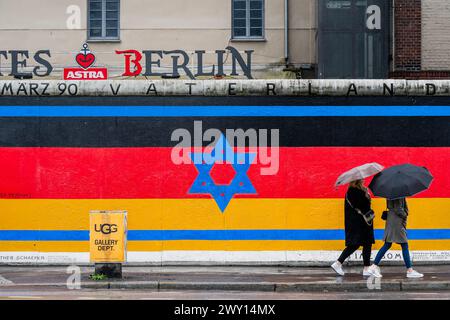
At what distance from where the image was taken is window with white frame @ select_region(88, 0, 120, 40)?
2228cm

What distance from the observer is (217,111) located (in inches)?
624

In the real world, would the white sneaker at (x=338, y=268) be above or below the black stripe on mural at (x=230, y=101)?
below

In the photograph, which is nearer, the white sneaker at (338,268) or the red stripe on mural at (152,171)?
the white sneaker at (338,268)

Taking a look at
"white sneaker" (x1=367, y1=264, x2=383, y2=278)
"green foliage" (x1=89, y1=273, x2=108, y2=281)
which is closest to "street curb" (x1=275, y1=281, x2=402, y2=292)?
"white sneaker" (x1=367, y1=264, x2=383, y2=278)

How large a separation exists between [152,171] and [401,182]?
509cm

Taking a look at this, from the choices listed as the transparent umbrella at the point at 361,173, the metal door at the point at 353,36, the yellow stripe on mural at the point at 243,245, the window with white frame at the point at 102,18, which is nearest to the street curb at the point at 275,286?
the transparent umbrella at the point at 361,173

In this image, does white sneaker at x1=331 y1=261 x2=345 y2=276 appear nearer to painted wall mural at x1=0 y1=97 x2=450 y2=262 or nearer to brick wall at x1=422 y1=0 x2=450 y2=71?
painted wall mural at x1=0 y1=97 x2=450 y2=262

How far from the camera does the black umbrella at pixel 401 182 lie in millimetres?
13359

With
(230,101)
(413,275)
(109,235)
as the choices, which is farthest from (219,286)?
(230,101)

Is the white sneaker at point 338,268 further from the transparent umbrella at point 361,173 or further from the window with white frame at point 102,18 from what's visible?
the window with white frame at point 102,18

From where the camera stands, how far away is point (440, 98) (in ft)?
52.1

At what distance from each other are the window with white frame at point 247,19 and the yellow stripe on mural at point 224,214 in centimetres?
772

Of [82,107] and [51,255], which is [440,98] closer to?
[82,107]
